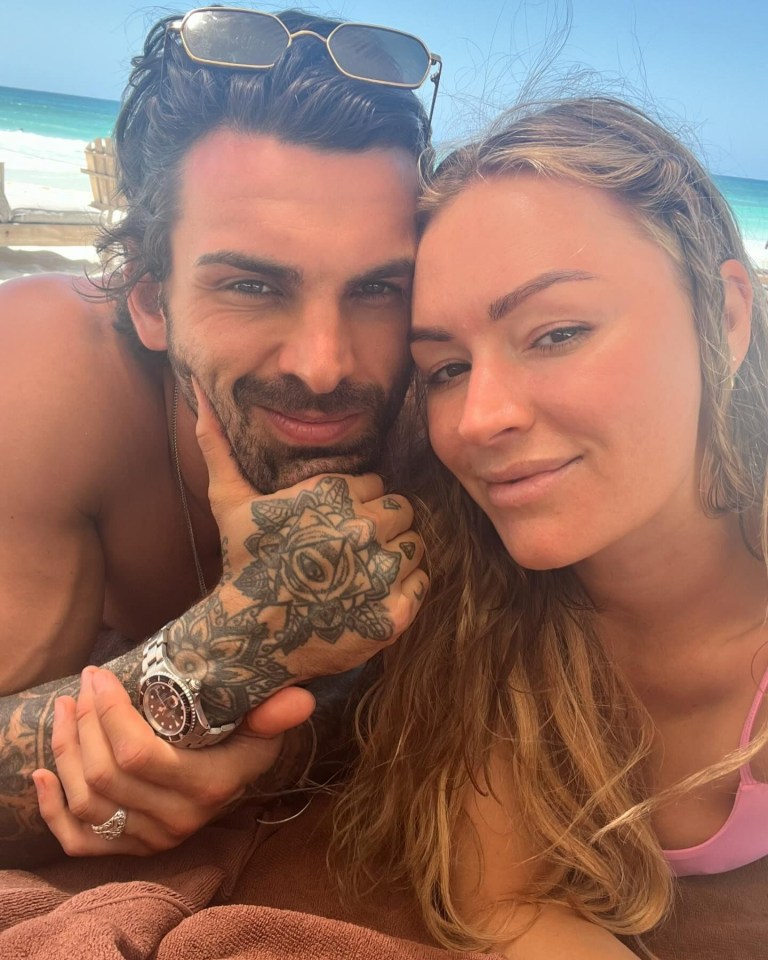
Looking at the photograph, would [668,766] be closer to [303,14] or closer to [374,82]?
[374,82]

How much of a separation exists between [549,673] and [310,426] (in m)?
0.77

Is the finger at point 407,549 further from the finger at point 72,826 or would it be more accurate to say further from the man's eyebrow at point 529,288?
the finger at point 72,826

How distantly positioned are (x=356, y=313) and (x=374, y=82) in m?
0.58

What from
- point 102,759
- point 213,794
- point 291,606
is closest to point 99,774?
point 102,759

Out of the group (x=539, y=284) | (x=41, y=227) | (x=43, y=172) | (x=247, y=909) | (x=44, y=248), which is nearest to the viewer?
(x=247, y=909)

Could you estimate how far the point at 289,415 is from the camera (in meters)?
1.64

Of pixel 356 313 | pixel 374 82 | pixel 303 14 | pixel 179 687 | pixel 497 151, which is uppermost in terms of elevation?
pixel 303 14

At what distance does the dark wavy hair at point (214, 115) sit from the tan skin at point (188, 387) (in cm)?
5

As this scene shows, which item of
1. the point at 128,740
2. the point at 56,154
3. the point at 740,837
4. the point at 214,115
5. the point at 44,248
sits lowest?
the point at 740,837

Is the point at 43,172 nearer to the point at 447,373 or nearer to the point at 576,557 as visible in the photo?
the point at 447,373

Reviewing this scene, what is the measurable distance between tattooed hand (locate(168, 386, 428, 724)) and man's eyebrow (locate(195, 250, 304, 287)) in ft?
1.52

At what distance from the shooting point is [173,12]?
194 centimetres

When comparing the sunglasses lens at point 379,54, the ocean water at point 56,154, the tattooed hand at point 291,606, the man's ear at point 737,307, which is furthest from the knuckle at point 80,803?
the ocean water at point 56,154

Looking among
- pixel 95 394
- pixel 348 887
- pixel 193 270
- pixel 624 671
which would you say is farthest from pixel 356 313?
pixel 348 887
